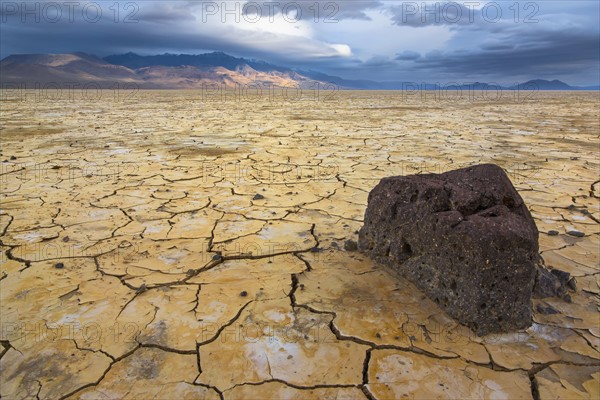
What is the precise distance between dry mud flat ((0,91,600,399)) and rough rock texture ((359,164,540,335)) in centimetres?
Answer: 10

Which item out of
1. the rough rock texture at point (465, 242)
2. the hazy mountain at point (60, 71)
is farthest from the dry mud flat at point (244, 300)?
the hazy mountain at point (60, 71)

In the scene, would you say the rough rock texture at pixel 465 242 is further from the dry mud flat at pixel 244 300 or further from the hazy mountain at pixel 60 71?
the hazy mountain at pixel 60 71

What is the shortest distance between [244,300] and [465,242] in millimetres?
1083

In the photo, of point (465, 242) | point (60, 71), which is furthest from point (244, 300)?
point (60, 71)

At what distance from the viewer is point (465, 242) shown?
166 centimetres

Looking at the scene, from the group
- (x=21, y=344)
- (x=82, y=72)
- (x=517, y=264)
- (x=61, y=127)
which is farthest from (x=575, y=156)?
(x=82, y=72)

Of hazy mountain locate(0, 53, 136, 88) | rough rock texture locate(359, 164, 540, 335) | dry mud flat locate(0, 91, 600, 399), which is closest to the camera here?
dry mud flat locate(0, 91, 600, 399)

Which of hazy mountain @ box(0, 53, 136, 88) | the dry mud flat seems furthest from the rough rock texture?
hazy mountain @ box(0, 53, 136, 88)

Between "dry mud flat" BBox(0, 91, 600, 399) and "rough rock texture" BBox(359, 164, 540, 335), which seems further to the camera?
"rough rock texture" BBox(359, 164, 540, 335)

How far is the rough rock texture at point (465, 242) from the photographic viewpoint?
63.9 inches

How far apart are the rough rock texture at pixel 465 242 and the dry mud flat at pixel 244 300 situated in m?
0.10

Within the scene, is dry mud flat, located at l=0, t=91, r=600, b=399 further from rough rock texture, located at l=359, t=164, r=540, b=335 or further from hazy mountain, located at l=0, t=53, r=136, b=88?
hazy mountain, located at l=0, t=53, r=136, b=88

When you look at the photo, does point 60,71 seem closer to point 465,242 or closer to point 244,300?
point 244,300

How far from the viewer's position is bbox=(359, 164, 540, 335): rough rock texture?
5.32ft
